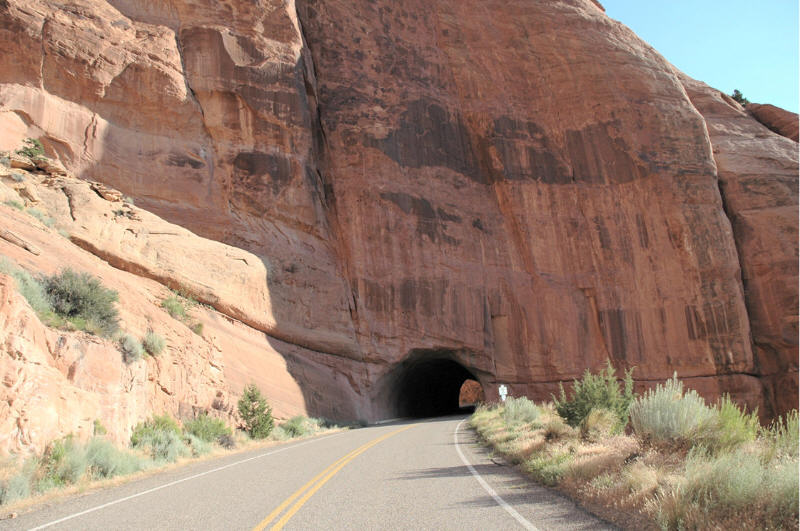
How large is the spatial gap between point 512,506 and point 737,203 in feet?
121

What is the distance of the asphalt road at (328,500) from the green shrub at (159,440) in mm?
1831

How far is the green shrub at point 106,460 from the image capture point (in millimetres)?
10022

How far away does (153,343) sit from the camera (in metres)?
15.4

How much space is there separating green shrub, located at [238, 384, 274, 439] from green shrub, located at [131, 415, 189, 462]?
3816 mm

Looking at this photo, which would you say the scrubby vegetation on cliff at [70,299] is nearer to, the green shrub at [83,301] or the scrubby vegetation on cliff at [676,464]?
the green shrub at [83,301]

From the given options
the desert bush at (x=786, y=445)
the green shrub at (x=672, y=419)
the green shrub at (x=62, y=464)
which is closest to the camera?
the desert bush at (x=786, y=445)

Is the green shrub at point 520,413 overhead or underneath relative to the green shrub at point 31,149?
underneath

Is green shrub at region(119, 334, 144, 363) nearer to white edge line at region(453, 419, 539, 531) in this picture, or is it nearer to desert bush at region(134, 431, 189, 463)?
desert bush at region(134, 431, 189, 463)

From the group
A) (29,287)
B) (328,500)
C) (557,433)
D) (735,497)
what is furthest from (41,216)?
(735,497)

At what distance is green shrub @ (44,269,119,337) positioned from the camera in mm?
13078

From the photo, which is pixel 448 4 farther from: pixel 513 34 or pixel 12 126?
pixel 12 126

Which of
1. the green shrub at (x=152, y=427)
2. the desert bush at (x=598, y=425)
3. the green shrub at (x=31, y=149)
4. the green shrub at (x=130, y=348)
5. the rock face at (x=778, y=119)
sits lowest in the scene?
the desert bush at (x=598, y=425)

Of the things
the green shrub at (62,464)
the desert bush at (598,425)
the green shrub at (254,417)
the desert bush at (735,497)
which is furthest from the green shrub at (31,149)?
the desert bush at (735,497)

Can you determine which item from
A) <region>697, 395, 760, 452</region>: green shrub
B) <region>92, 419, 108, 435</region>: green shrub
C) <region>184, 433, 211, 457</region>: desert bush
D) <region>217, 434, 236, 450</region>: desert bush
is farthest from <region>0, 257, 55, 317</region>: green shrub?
<region>697, 395, 760, 452</region>: green shrub
